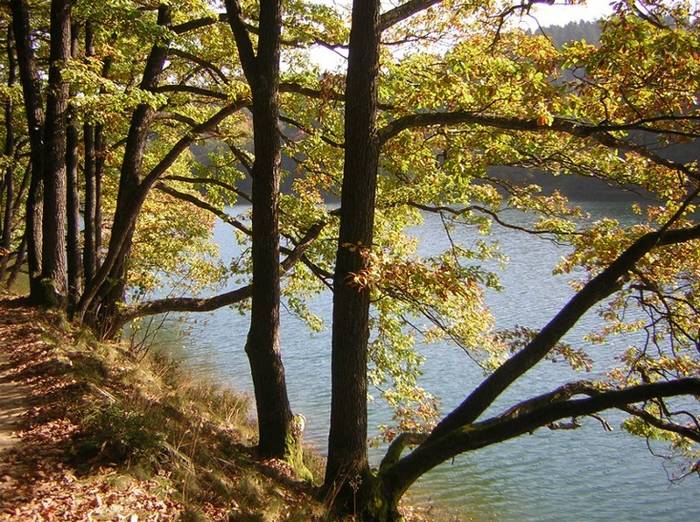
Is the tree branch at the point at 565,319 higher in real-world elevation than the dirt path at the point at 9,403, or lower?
higher

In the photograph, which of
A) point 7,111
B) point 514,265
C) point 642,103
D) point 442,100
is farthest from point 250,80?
point 514,265

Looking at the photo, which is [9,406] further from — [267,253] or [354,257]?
[354,257]

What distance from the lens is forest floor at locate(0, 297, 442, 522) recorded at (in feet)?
14.9

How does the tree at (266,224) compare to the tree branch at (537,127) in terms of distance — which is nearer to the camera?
the tree branch at (537,127)

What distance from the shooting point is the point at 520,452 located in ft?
43.2

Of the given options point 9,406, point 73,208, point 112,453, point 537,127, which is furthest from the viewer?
point 73,208

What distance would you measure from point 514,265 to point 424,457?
862 inches

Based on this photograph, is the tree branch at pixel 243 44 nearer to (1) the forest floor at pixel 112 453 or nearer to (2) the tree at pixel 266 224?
(2) the tree at pixel 266 224

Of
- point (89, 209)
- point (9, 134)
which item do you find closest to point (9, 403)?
point (89, 209)

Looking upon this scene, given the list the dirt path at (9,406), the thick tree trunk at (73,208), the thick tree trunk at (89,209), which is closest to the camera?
the dirt path at (9,406)

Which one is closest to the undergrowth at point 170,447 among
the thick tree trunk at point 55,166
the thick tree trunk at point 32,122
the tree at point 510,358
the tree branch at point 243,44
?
the tree at point 510,358

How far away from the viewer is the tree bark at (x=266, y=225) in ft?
23.5

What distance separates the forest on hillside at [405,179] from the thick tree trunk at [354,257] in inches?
0.8

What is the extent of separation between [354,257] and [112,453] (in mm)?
2804
